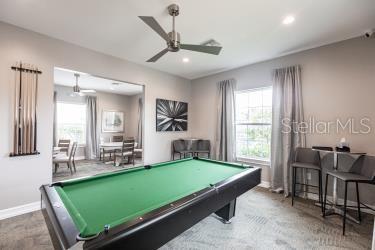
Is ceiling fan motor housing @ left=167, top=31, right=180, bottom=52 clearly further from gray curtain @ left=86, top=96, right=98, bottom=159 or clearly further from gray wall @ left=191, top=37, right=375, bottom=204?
gray curtain @ left=86, top=96, right=98, bottom=159

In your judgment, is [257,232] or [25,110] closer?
[257,232]

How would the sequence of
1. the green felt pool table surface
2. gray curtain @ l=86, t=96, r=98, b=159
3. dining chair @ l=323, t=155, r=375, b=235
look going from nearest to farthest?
the green felt pool table surface, dining chair @ l=323, t=155, r=375, b=235, gray curtain @ l=86, t=96, r=98, b=159

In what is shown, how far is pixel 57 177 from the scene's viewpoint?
13.5ft

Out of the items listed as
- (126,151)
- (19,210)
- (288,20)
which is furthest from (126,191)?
(126,151)

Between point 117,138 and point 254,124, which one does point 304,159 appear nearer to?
point 254,124

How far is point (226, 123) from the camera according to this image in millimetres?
4324

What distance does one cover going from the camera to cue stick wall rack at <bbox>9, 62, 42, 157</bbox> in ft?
8.38

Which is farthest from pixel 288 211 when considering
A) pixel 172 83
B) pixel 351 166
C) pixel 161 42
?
pixel 172 83

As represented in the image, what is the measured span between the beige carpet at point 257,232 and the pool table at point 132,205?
60 cm

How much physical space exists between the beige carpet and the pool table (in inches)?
23.7

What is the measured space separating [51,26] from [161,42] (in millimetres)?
1607

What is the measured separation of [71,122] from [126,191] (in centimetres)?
550

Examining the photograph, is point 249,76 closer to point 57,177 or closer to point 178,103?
point 178,103

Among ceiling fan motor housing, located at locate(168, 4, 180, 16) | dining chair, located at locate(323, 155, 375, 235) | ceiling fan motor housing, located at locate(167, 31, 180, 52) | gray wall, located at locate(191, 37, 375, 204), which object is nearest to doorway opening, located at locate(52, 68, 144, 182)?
ceiling fan motor housing, located at locate(168, 4, 180, 16)
